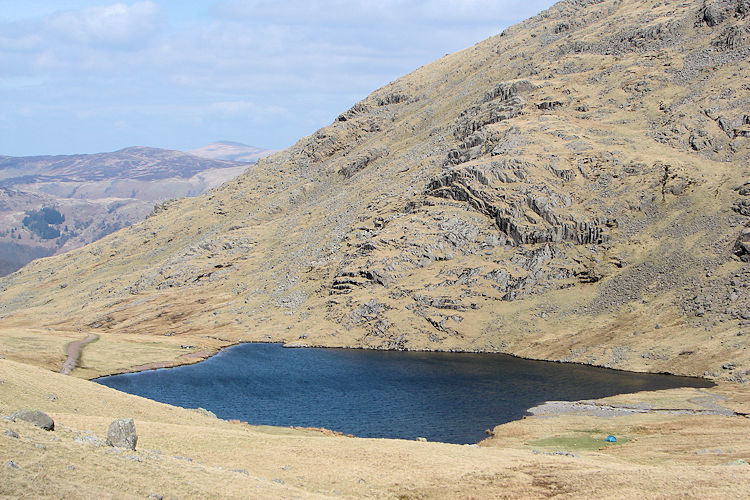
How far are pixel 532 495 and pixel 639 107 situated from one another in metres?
163

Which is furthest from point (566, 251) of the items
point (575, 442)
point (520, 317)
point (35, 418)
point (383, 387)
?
point (35, 418)

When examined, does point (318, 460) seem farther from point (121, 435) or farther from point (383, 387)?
point (383, 387)

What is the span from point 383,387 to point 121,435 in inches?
3012

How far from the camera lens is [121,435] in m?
43.4

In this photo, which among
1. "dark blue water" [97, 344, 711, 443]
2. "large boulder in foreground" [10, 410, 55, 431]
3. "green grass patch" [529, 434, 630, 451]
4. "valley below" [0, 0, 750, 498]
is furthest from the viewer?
"dark blue water" [97, 344, 711, 443]

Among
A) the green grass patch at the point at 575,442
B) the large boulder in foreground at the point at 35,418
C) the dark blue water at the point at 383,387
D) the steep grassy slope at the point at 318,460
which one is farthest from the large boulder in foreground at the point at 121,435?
the green grass patch at the point at 575,442

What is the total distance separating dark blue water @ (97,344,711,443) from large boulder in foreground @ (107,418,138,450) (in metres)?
46.6

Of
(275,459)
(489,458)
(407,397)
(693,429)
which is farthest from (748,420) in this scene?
(275,459)

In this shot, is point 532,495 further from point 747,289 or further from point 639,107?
point 639,107

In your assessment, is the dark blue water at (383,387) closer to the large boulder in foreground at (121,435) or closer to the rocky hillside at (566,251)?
the rocky hillside at (566,251)

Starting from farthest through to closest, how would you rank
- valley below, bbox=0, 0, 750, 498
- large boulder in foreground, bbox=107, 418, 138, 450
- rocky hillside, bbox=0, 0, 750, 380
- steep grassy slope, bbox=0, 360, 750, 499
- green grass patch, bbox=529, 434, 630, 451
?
rocky hillside, bbox=0, 0, 750, 380, green grass patch, bbox=529, 434, 630, 451, valley below, bbox=0, 0, 750, 498, large boulder in foreground, bbox=107, 418, 138, 450, steep grassy slope, bbox=0, 360, 750, 499

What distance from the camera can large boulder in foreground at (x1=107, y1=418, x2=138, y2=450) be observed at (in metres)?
43.2

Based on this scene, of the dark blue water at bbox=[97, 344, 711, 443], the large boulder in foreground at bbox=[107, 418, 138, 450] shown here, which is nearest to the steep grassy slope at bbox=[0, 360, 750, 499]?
the large boulder in foreground at bbox=[107, 418, 138, 450]

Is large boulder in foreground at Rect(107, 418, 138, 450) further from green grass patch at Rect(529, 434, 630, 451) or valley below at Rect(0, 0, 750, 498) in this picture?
green grass patch at Rect(529, 434, 630, 451)
